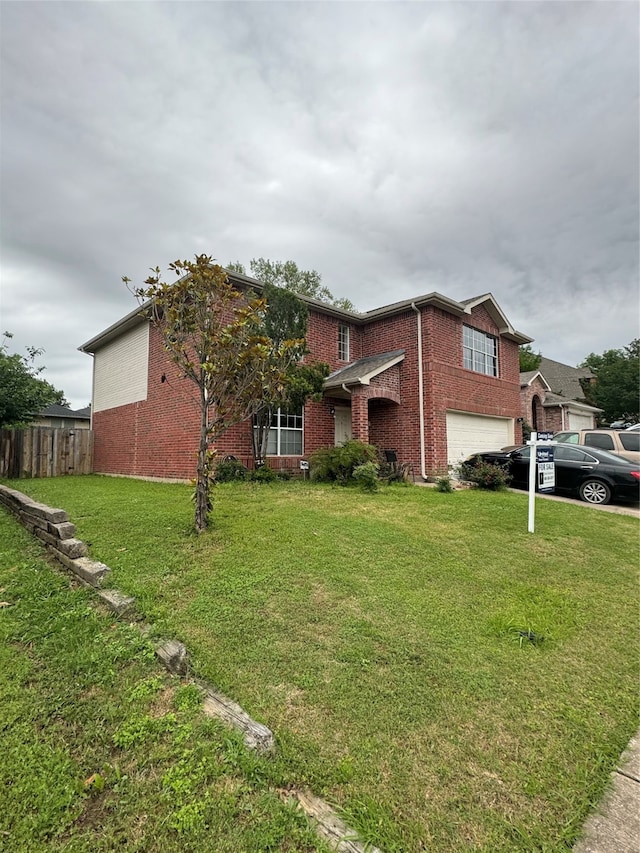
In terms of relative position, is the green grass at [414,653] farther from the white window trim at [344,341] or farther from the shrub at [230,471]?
the white window trim at [344,341]

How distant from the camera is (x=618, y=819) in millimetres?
1930

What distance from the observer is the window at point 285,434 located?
11.8m

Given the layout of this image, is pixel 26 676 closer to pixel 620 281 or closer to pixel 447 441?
pixel 447 441

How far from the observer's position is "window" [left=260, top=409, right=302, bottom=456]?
11844 millimetres

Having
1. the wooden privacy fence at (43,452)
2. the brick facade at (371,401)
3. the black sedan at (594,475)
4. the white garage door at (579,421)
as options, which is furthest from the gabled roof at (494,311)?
the wooden privacy fence at (43,452)

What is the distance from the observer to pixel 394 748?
2.19 metres

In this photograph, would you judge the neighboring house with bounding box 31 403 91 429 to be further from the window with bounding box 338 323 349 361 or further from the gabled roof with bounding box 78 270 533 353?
the window with bounding box 338 323 349 361

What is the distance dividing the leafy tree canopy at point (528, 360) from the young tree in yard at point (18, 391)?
31.6m

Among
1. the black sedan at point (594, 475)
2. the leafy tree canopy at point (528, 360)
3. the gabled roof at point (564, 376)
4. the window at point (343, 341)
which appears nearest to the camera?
the black sedan at point (594, 475)

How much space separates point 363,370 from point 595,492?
6.80 m

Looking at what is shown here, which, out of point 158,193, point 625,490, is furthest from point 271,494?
point 625,490

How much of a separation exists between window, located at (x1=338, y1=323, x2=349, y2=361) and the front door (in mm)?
1795

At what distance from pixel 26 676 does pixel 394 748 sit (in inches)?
89.8

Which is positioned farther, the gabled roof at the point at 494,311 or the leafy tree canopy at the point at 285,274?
the leafy tree canopy at the point at 285,274
